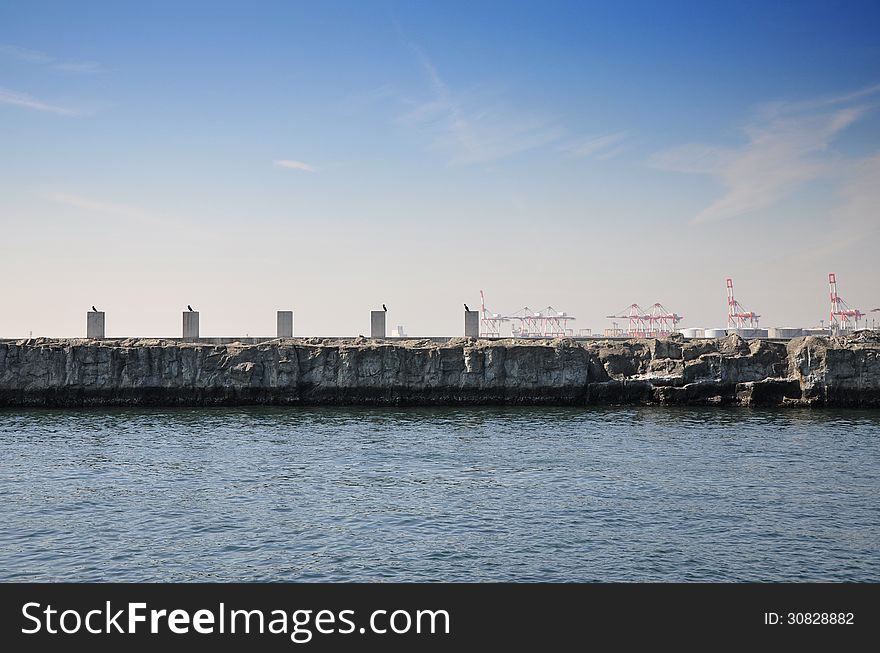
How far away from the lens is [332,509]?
24469mm

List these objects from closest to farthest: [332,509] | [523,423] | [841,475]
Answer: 1. [332,509]
2. [841,475]
3. [523,423]

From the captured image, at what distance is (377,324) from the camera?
6950 centimetres

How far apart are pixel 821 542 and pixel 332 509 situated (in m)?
13.7

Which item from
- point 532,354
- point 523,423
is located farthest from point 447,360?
point 523,423

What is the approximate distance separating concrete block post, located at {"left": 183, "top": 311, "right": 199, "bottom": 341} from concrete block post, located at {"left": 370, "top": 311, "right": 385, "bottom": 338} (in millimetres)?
14613

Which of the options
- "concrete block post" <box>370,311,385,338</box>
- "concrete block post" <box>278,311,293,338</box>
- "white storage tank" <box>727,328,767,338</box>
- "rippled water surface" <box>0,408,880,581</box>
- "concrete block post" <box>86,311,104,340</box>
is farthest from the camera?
"white storage tank" <box>727,328,767,338</box>

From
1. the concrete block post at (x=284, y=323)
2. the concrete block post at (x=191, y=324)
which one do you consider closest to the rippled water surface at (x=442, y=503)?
the concrete block post at (x=191, y=324)

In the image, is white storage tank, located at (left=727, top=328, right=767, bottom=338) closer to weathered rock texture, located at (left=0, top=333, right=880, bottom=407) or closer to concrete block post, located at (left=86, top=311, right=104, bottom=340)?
weathered rock texture, located at (left=0, top=333, right=880, bottom=407)

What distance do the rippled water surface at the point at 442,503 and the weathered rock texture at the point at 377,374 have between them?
1324 centimetres

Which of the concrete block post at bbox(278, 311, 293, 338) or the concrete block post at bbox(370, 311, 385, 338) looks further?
the concrete block post at bbox(370, 311, 385, 338)

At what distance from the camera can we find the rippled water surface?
18750mm

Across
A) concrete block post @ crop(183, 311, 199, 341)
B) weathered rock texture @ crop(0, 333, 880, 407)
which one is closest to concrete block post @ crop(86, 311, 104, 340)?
weathered rock texture @ crop(0, 333, 880, 407)
